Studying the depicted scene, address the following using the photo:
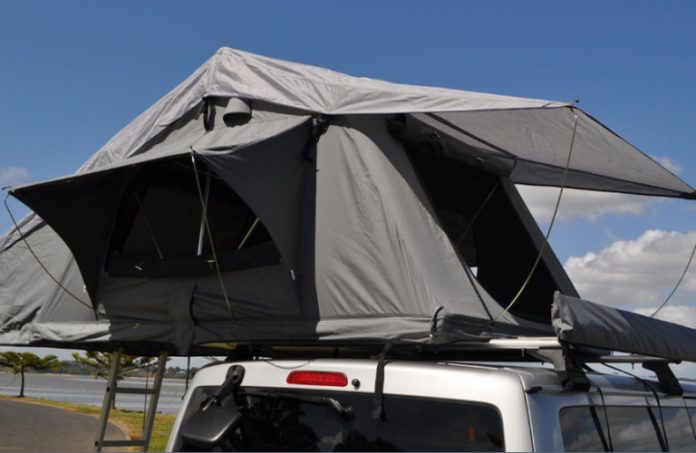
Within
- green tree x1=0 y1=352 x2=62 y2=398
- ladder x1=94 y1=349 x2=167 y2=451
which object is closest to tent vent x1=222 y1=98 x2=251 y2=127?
ladder x1=94 y1=349 x2=167 y2=451

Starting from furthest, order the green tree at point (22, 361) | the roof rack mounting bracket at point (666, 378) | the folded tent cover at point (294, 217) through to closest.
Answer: the green tree at point (22, 361) < the folded tent cover at point (294, 217) < the roof rack mounting bracket at point (666, 378)

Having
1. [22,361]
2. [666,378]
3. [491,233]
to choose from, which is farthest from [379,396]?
[22,361]

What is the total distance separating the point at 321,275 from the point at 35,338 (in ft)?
7.48

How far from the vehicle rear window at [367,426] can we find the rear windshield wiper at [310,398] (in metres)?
0.01

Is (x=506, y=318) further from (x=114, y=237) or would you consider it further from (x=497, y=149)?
(x=114, y=237)

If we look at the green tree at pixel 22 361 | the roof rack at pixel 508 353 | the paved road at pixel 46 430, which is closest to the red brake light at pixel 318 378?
the roof rack at pixel 508 353

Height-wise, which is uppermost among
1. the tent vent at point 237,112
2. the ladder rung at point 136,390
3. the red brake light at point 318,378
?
the tent vent at point 237,112

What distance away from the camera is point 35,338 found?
18.4 ft

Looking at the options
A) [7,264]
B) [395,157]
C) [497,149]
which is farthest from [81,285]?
[497,149]

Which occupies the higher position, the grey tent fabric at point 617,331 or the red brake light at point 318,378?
the grey tent fabric at point 617,331

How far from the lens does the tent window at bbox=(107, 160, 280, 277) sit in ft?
17.5

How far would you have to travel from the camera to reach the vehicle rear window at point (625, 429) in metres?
3.19

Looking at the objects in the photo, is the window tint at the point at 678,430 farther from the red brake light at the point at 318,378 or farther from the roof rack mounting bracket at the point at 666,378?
the red brake light at the point at 318,378

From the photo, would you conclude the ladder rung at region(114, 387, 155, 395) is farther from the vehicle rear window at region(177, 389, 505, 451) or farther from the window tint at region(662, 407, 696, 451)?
the window tint at region(662, 407, 696, 451)
